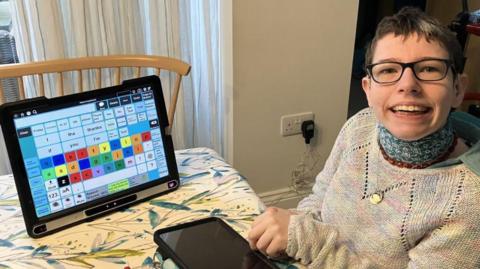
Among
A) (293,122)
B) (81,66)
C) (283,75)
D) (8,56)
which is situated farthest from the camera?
(293,122)

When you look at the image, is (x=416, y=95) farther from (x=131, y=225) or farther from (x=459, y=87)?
(x=131, y=225)

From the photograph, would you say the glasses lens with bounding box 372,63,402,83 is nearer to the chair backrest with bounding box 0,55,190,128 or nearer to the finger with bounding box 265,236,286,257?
the finger with bounding box 265,236,286,257

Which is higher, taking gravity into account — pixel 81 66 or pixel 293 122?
pixel 81 66

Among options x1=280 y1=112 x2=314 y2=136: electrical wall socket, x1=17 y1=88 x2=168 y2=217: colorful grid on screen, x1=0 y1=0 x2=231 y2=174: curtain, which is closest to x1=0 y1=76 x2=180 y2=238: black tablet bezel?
x1=17 y1=88 x2=168 y2=217: colorful grid on screen

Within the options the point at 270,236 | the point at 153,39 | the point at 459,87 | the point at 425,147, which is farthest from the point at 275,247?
the point at 153,39

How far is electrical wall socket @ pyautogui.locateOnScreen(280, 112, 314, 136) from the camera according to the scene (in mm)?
2265

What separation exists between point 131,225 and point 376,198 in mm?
497

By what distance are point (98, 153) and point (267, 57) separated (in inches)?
46.3

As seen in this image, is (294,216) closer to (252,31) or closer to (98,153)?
(98,153)

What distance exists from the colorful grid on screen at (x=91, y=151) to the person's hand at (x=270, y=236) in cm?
33

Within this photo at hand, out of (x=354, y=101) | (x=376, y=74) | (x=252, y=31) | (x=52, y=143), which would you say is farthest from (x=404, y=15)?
(x=354, y=101)

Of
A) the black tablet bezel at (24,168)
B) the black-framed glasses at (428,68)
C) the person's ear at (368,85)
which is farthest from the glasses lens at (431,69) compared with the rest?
the black tablet bezel at (24,168)

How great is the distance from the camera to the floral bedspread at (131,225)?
36.9 inches

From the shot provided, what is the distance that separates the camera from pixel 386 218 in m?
0.92
